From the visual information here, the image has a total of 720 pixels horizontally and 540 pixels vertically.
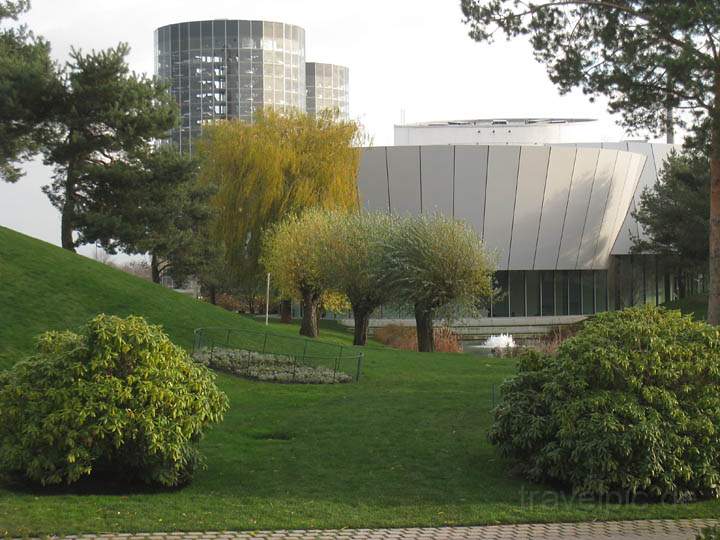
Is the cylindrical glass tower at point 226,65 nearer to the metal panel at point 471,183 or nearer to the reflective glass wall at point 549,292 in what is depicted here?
the reflective glass wall at point 549,292

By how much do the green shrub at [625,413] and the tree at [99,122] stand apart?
68.5 ft

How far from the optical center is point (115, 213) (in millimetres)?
31188

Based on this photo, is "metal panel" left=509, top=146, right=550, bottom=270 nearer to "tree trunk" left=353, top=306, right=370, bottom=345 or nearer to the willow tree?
the willow tree

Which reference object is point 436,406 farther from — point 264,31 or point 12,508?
point 264,31

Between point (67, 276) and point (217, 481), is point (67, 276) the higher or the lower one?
the higher one

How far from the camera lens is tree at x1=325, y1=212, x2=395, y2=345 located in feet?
98.8

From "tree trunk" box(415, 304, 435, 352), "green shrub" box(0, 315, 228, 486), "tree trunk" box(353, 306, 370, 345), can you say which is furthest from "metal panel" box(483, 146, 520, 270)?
"green shrub" box(0, 315, 228, 486)

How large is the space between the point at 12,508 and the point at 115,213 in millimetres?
22866

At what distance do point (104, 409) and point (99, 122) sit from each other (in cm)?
2142

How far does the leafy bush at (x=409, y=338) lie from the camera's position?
112ft

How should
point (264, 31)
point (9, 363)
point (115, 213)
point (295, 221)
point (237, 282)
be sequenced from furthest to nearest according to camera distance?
point (264, 31) < point (237, 282) < point (295, 221) < point (115, 213) < point (9, 363)

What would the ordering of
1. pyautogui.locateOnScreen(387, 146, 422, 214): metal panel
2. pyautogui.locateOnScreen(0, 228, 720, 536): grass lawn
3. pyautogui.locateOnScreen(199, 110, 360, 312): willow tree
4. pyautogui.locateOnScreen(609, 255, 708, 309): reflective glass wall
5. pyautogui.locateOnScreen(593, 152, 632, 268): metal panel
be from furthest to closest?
pyautogui.locateOnScreen(609, 255, 708, 309): reflective glass wall < pyautogui.locateOnScreen(593, 152, 632, 268): metal panel < pyautogui.locateOnScreen(387, 146, 422, 214): metal panel < pyautogui.locateOnScreen(199, 110, 360, 312): willow tree < pyautogui.locateOnScreen(0, 228, 720, 536): grass lawn

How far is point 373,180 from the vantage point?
44062mm

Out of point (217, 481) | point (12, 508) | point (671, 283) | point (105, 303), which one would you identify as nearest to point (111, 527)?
point (12, 508)
